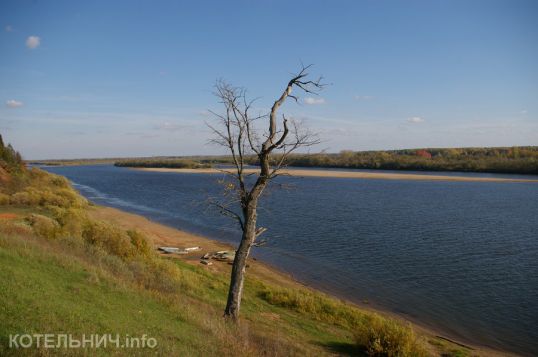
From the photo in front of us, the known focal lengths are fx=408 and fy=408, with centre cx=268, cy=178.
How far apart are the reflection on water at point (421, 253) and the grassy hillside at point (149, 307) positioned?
11.0ft

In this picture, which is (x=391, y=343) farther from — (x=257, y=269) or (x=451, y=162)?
(x=451, y=162)

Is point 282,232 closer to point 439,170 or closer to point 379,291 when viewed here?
point 379,291

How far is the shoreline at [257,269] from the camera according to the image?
1470cm

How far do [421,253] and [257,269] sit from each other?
11.1 m

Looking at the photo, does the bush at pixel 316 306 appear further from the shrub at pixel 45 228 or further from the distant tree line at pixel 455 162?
the distant tree line at pixel 455 162

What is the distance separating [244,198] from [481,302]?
13.1m

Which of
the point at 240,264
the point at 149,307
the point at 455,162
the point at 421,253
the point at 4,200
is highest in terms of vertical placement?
the point at 455,162

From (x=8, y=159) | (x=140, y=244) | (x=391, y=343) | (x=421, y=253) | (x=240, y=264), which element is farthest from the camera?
(x=8, y=159)

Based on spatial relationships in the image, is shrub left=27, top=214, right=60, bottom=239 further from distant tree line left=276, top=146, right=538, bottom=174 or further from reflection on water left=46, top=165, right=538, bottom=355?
distant tree line left=276, top=146, right=538, bottom=174

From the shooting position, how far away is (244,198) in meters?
11.2

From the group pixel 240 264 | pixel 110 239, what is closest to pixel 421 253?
pixel 240 264

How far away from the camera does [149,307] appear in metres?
9.72

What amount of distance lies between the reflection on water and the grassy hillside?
3.36 meters

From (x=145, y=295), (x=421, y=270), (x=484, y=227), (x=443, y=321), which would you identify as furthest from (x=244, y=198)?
(x=484, y=227)
